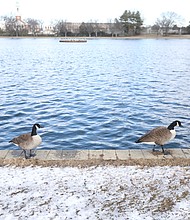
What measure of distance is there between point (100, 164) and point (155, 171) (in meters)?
1.09

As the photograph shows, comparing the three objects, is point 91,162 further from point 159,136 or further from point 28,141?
point 159,136

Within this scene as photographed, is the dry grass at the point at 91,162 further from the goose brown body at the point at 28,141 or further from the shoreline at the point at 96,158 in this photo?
the goose brown body at the point at 28,141

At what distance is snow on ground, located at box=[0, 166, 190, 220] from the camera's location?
3988 mm

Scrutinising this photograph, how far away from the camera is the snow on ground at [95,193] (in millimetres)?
3988

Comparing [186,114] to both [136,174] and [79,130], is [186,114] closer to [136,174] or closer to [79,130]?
[79,130]

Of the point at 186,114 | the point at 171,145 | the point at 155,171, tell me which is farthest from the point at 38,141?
the point at 186,114

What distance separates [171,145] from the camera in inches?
335

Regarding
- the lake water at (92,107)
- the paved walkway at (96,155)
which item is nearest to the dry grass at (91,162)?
the paved walkway at (96,155)

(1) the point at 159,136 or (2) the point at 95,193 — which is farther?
(1) the point at 159,136

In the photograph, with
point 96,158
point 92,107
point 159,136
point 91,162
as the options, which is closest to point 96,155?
point 96,158

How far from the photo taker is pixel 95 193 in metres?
4.51

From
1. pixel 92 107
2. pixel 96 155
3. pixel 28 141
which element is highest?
pixel 28 141

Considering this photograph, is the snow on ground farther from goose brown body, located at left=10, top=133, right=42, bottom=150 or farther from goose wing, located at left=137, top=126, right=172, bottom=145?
goose wing, located at left=137, top=126, right=172, bottom=145

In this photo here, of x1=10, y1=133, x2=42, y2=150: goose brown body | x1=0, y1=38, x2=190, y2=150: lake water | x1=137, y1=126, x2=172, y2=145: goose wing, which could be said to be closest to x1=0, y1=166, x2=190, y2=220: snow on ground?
x1=10, y1=133, x2=42, y2=150: goose brown body
